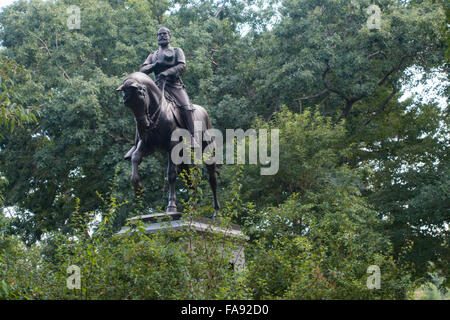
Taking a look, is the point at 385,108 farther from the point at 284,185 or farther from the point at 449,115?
the point at 284,185

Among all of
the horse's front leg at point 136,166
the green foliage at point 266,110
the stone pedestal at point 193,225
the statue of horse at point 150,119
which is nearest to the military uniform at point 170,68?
the statue of horse at point 150,119

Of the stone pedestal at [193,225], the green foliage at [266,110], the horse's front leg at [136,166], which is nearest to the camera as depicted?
the stone pedestal at [193,225]

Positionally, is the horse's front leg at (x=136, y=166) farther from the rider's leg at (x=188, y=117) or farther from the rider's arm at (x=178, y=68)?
the rider's arm at (x=178, y=68)

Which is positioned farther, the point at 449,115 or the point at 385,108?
the point at 385,108

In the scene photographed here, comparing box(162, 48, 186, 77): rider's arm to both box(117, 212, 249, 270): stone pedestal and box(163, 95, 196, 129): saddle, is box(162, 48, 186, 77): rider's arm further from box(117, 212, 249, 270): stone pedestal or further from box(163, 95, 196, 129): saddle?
box(117, 212, 249, 270): stone pedestal

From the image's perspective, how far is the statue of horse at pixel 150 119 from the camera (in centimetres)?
1001

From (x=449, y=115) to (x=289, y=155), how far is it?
20.4 ft

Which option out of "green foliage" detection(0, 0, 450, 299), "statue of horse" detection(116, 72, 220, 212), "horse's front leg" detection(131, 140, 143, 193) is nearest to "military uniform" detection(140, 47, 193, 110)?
"statue of horse" detection(116, 72, 220, 212)

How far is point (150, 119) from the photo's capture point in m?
10.7

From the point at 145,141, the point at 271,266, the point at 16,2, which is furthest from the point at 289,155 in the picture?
the point at 16,2

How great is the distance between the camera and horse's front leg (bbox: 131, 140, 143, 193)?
10656 millimetres

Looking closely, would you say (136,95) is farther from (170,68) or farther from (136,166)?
(170,68)

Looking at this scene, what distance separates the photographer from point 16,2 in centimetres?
2336

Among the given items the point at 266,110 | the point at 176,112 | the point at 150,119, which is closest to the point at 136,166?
the point at 150,119
